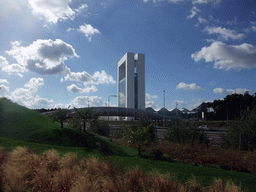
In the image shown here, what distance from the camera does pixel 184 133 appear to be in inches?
613

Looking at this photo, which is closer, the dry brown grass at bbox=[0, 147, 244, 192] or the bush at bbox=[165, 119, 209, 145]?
the dry brown grass at bbox=[0, 147, 244, 192]

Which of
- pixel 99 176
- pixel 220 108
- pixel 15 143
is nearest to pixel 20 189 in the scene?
pixel 99 176

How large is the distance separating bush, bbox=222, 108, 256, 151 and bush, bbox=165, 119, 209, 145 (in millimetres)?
1739

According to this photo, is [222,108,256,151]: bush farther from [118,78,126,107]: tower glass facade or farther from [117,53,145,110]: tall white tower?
[118,78,126,107]: tower glass facade

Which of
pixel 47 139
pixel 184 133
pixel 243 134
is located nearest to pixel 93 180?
pixel 47 139

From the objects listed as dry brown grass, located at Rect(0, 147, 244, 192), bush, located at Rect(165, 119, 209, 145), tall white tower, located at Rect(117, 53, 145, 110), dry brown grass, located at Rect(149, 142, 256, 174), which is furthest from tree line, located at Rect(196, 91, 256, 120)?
dry brown grass, located at Rect(0, 147, 244, 192)

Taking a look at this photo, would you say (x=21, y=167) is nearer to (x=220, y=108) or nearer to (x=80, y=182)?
(x=80, y=182)

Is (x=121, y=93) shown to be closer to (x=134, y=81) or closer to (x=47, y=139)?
(x=134, y=81)

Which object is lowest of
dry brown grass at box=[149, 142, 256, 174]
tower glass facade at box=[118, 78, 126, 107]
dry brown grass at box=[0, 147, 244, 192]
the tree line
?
dry brown grass at box=[149, 142, 256, 174]

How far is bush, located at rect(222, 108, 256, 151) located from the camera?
41.0 ft

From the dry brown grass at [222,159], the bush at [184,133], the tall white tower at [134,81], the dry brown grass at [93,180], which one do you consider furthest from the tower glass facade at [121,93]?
the dry brown grass at [93,180]

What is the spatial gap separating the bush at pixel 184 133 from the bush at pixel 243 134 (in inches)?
68.5

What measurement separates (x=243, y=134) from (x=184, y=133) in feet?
14.1

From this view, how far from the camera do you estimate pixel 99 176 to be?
5.30m
